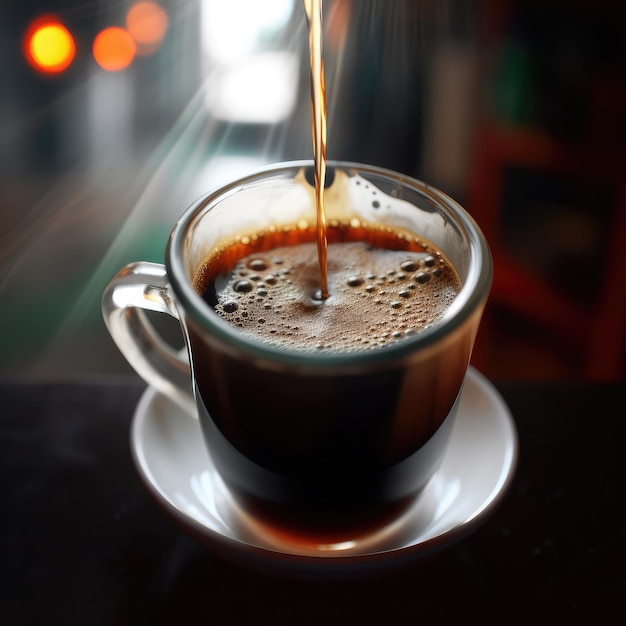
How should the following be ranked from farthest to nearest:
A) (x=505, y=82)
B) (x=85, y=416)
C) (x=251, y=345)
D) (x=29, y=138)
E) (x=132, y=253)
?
1. (x=29, y=138)
2. (x=132, y=253)
3. (x=505, y=82)
4. (x=85, y=416)
5. (x=251, y=345)

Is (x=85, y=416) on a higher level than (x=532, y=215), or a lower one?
higher

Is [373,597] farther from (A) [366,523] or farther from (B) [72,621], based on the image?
(B) [72,621]

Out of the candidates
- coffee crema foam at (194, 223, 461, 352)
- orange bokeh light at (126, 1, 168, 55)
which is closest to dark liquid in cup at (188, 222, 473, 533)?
coffee crema foam at (194, 223, 461, 352)

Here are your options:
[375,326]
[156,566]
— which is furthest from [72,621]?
[375,326]

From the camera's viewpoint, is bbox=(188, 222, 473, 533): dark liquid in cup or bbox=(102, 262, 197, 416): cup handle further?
bbox=(102, 262, 197, 416): cup handle

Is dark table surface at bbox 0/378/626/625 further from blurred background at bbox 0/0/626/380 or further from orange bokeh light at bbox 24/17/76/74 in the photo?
orange bokeh light at bbox 24/17/76/74

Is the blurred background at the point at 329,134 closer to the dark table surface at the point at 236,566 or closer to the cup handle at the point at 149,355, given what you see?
the dark table surface at the point at 236,566

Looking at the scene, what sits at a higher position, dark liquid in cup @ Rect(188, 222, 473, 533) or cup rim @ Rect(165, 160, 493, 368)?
cup rim @ Rect(165, 160, 493, 368)

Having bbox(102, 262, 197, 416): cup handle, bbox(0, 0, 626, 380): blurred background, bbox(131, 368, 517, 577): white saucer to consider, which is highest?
bbox(102, 262, 197, 416): cup handle
